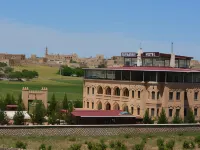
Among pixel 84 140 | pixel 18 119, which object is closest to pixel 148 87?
pixel 18 119

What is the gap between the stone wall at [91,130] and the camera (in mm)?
48750

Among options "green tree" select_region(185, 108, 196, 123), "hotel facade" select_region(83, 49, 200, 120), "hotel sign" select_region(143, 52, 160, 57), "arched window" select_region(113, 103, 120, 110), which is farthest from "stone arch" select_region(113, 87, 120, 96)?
"green tree" select_region(185, 108, 196, 123)

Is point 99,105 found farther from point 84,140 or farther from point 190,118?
point 84,140


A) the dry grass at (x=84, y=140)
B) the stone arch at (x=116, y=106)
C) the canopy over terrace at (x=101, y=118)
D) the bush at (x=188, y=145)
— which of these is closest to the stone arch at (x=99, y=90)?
the stone arch at (x=116, y=106)

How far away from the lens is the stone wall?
48.8 meters

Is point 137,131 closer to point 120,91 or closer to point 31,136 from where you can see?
point 31,136

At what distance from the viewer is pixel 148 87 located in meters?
64.8

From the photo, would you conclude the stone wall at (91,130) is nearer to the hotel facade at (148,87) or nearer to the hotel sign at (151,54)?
the hotel facade at (148,87)

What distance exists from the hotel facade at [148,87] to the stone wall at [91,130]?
10.4 metres

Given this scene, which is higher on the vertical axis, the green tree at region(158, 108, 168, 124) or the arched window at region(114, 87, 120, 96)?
the arched window at region(114, 87, 120, 96)

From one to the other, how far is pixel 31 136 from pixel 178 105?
76.4 feet

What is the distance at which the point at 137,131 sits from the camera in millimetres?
52469

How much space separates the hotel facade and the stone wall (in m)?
10.4

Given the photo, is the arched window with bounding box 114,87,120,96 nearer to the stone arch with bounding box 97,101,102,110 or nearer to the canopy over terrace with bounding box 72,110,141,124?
the stone arch with bounding box 97,101,102,110
